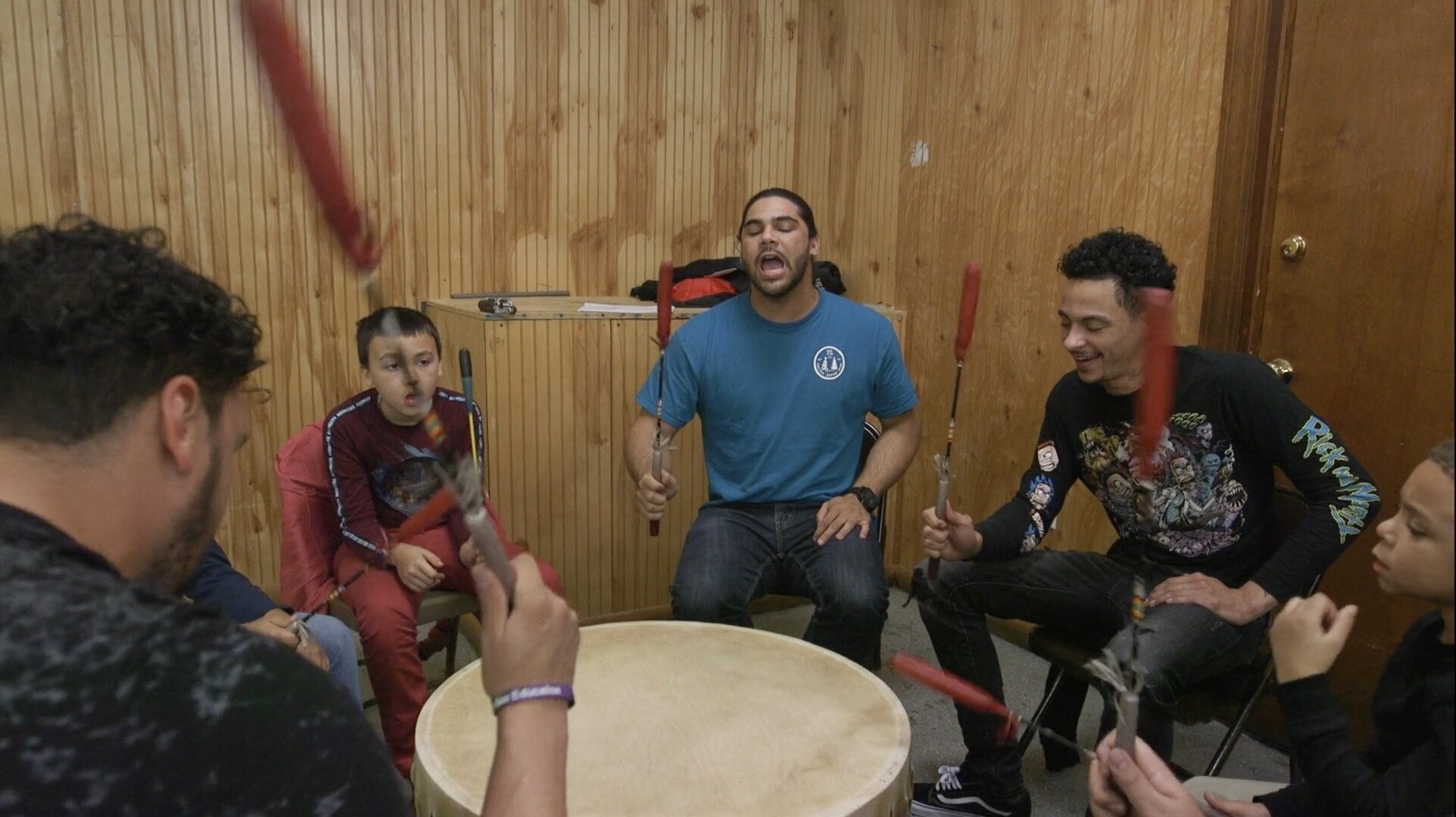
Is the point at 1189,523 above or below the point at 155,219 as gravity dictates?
below

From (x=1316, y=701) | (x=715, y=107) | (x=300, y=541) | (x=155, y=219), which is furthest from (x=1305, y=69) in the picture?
(x=155, y=219)

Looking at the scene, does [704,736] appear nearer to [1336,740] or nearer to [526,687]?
[526,687]

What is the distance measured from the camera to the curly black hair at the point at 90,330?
82 cm

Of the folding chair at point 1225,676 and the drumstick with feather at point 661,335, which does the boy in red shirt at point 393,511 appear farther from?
the folding chair at point 1225,676

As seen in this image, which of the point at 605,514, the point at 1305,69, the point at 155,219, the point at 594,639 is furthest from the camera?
the point at 605,514

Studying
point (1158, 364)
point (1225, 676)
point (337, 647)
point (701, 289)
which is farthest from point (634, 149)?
point (1158, 364)

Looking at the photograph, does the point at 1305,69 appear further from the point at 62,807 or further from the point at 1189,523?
the point at 62,807

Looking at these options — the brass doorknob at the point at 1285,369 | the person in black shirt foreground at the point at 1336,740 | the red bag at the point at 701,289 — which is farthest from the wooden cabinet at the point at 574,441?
the person in black shirt foreground at the point at 1336,740

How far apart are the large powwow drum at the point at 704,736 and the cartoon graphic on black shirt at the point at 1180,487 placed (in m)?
0.87

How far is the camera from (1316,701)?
1190 millimetres

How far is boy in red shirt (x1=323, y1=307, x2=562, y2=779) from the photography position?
2.21 m

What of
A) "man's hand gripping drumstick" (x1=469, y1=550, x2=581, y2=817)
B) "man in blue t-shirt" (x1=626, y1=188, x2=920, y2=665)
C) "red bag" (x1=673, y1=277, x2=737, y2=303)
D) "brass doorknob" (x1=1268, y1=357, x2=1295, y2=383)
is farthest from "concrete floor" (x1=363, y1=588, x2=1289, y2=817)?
"man's hand gripping drumstick" (x1=469, y1=550, x2=581, y2=817)

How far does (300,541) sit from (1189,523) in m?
2.01

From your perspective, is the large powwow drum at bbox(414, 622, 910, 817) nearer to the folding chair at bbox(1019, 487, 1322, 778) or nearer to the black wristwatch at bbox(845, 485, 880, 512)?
the folding chair at bbox(1019, 487, 1322, 778)
